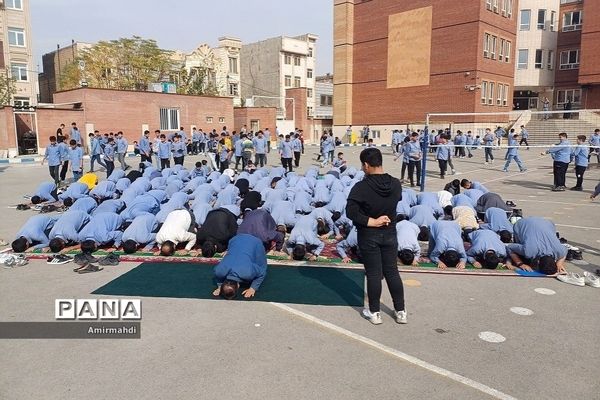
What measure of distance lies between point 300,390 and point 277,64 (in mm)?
59161

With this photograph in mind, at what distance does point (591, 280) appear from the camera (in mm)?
6656

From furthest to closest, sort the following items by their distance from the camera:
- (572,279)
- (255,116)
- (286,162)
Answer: (255,116)
(286,162)
(572,279)

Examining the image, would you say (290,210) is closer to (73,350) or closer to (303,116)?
(73,350)

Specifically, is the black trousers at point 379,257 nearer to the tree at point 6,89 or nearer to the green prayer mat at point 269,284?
the green prayer mat at point 269,284

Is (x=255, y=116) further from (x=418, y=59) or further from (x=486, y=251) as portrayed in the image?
(x=486, y=251)

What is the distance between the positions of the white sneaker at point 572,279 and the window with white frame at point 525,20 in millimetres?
45698

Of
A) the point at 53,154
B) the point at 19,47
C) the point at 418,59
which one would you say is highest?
the point at 19,47

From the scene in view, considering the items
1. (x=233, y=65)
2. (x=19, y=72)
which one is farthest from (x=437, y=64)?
(x=19, y=72)

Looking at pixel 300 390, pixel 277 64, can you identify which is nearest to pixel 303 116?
pixel 277 64

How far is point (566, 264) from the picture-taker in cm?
771

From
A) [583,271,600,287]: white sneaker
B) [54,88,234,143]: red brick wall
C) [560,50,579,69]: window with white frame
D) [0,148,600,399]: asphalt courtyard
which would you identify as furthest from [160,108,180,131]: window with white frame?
[560,50,579,69]: window with white frame

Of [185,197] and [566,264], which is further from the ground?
[185,197]

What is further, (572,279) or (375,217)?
(572,279)

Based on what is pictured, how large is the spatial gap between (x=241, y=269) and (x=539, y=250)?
4.59 meters
